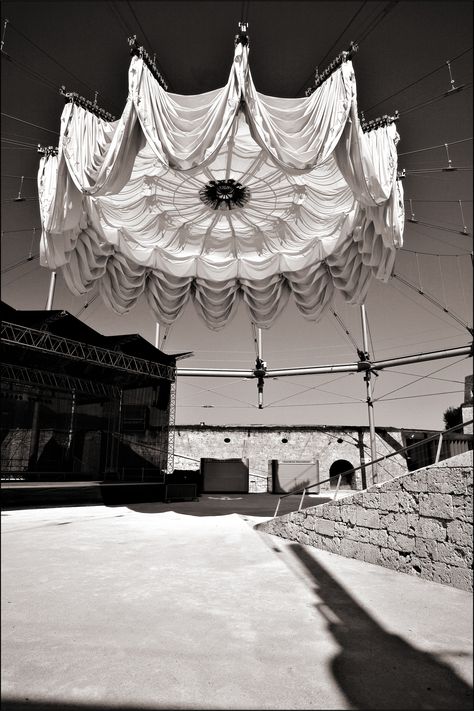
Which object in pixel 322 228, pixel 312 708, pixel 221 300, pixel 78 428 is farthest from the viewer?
pixel 78 428

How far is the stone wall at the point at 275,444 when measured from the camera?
23688mm

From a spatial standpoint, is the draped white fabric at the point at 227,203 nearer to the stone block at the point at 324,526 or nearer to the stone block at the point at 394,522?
the stone block at the point at 394,522

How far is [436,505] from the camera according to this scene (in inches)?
196

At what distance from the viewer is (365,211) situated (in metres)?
10.8

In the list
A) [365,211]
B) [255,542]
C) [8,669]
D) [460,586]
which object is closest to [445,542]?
[460,586]

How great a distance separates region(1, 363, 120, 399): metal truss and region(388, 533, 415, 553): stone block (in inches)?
594

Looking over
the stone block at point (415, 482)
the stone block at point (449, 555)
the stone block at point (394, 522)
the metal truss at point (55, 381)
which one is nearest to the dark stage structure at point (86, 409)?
the metal truss at point (55, 381)

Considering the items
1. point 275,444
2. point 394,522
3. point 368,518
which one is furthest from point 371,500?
point 275,444

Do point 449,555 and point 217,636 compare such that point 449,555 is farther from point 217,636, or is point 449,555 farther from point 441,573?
point 217,636

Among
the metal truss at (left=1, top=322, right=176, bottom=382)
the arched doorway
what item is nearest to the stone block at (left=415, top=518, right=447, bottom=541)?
the metal truss at (left=1, top=322, right=176, bottom=382)

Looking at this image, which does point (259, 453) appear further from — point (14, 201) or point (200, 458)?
Result: point (14, 201)

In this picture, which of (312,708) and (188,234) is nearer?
(312,708)

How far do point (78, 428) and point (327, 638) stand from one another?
17451 millimetres

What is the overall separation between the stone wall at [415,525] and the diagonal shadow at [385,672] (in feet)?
5.64
